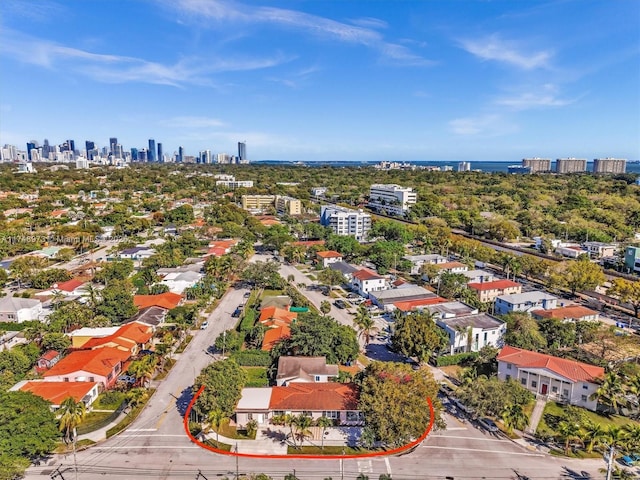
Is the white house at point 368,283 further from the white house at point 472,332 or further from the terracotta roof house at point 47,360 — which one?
the terracotta roof house at point 47,360

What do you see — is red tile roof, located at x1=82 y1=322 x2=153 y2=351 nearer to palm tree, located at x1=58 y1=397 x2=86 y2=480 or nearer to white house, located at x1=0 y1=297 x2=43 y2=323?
palm tree, located at x1=58 y1=397 x2=86 y2=480

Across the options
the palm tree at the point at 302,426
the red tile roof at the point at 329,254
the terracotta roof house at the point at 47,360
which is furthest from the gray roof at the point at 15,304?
the red tile roof at the point at 329,254

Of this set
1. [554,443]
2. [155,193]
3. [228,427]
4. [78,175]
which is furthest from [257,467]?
[78,175]

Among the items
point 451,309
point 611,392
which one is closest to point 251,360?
point 451,309

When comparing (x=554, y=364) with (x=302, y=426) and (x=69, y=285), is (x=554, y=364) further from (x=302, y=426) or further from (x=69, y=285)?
(x=69, y=285)

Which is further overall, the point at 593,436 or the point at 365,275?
the point at 365,275

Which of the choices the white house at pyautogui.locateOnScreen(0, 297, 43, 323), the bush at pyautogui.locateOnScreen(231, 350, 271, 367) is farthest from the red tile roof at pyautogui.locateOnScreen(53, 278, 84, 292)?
the bush at pyautogui.locateOnScreen(231, 350, 271, 367)
